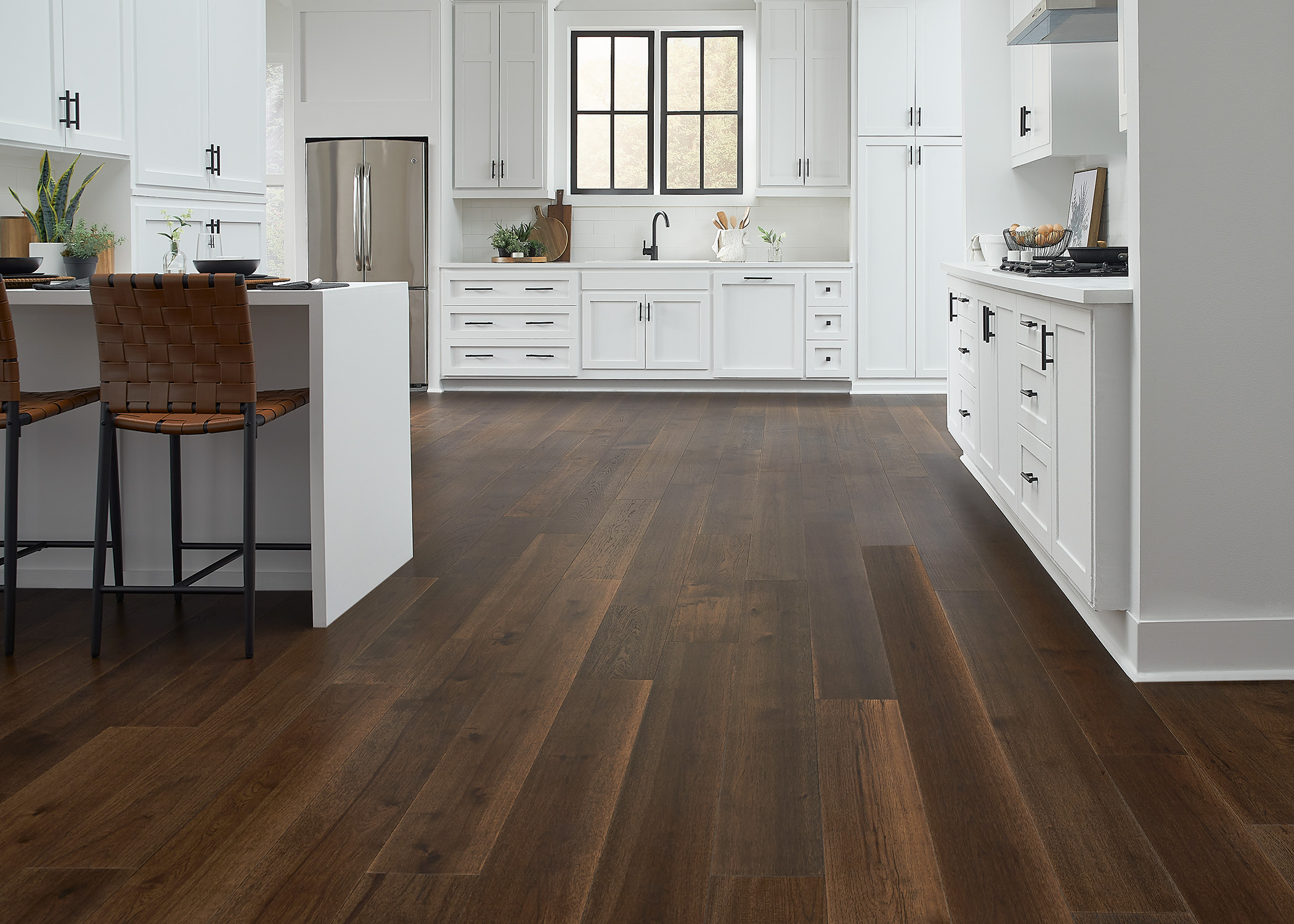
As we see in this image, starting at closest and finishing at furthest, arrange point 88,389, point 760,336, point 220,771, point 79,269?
1. point 220,771
2. point 88,389
3. point 79,269
4. point 760,336

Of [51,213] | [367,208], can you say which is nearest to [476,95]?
[367,208]

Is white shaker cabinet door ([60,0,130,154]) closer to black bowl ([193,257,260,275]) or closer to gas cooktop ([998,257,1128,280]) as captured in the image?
black bowl ([193,257,260,275])

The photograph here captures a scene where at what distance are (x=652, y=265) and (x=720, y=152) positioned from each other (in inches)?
46.9

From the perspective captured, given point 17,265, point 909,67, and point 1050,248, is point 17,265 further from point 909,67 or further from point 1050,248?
point 909,67

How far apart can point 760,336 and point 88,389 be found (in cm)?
524

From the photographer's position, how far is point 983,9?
5109mm

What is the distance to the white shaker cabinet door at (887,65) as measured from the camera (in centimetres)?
735

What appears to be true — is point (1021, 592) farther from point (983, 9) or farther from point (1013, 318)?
point (983, 9)

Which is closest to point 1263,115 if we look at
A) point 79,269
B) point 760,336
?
point 79,269

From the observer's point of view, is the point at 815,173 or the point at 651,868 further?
the point at 815,173

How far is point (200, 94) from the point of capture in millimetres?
4977

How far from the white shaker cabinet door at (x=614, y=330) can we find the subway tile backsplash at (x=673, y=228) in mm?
627

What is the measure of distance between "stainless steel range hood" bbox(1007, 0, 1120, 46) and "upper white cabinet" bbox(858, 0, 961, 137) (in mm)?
3070

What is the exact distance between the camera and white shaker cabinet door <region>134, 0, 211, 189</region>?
456 centimetres
